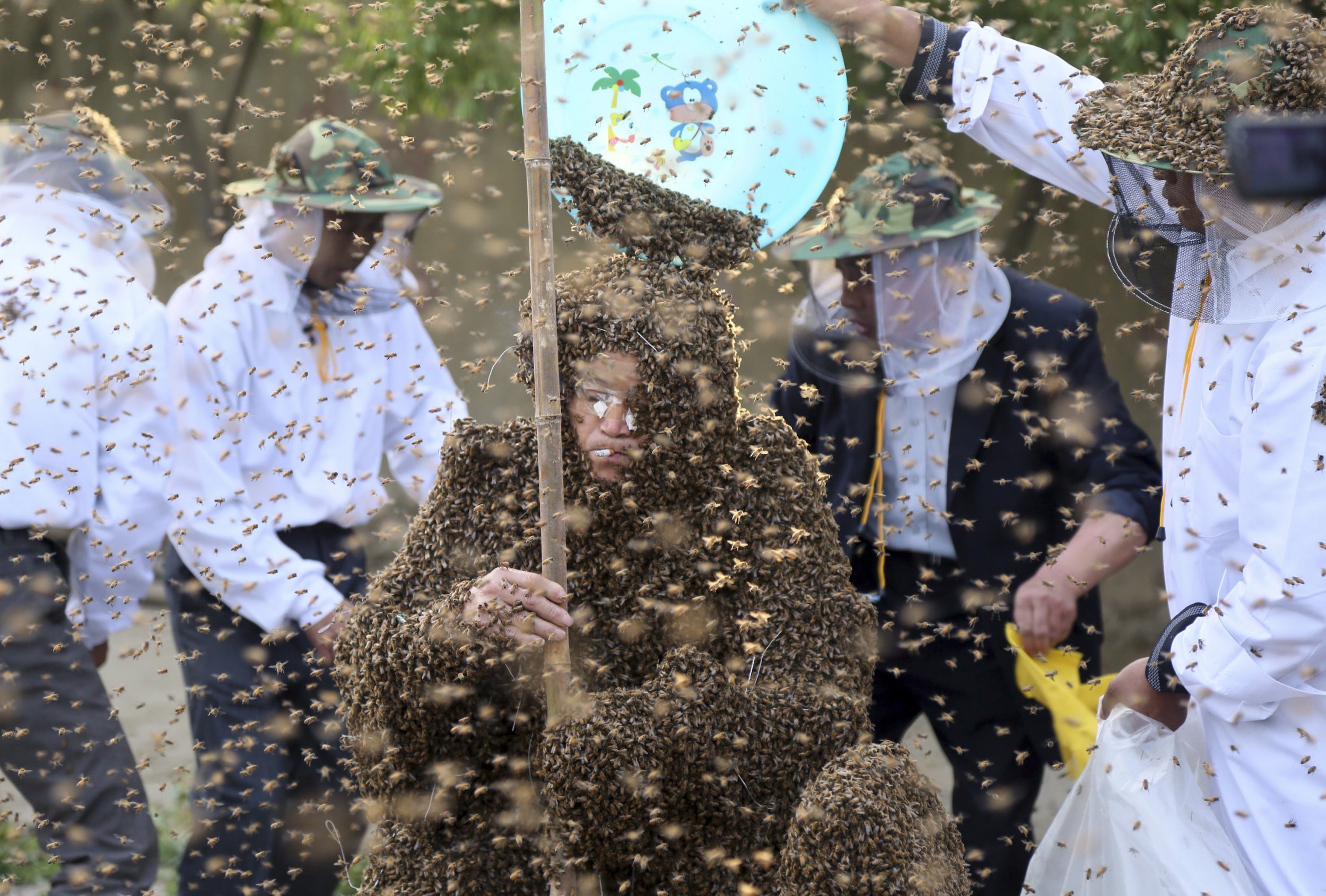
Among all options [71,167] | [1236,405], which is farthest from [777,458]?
[71,167]

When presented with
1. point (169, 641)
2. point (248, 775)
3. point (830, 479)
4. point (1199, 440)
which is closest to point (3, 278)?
point (248, 775)

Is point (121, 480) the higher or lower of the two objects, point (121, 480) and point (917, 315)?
the lower

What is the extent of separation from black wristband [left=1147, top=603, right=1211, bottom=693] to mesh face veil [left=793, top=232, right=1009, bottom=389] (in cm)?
121

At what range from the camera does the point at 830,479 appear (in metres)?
4.03

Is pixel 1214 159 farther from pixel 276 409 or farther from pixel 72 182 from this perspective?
pixel 72 182

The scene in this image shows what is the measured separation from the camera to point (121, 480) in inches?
155

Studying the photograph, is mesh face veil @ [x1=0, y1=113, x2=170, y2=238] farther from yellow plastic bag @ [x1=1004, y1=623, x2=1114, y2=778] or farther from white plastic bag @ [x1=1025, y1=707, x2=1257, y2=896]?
white plastic bag @ [x1=1025, y1=707, x2=1257, y2=896]

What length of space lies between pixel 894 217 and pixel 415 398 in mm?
1825

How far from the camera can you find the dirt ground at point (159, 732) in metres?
5.60

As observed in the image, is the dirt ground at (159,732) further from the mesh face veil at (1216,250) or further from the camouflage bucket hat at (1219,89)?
the camouflage bucket hat at (1219,89)

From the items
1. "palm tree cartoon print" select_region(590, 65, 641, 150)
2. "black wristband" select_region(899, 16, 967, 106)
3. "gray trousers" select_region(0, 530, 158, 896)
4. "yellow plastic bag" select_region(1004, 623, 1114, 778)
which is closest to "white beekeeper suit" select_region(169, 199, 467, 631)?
"gray trousers" select_region(0, 530, 158, 896)

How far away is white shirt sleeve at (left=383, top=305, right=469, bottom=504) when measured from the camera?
4.42 metres

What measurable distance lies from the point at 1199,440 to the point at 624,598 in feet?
4.19

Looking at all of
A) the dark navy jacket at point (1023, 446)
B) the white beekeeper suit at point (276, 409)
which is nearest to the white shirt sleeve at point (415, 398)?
the white beekeeper suit at point (276, 409)
